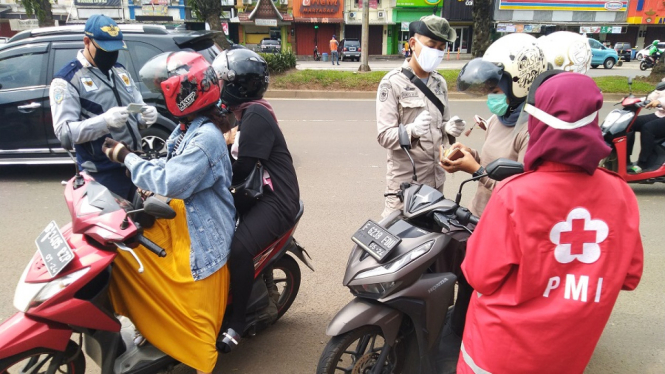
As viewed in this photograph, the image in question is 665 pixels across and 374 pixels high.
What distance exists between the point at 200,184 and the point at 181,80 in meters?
0.48

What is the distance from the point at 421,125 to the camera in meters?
2.89

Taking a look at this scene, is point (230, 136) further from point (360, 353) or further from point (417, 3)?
point (417, 3)

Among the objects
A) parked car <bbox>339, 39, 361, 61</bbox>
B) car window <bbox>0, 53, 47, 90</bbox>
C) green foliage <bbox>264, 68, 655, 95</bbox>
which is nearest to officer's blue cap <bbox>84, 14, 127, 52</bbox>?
car window <bbox>0, 53, 47, 90</bbox>

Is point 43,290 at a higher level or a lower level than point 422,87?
lower

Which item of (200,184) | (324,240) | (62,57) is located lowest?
(324,240)

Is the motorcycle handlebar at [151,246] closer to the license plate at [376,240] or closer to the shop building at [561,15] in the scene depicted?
the license plate at [376,240]

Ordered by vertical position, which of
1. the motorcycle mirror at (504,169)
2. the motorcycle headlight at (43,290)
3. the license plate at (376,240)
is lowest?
the motorcycle headlight at (43,290)

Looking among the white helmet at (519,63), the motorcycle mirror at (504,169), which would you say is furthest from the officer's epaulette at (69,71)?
the motorcycle mirror at (504,169)

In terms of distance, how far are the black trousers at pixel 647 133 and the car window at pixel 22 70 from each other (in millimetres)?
7255

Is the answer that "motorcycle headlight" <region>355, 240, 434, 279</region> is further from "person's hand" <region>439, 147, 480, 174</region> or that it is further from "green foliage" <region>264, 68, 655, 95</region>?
"green foliage" <region>264, 68, 655, 95</region>

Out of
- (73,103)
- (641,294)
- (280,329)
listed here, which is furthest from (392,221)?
(641,294)

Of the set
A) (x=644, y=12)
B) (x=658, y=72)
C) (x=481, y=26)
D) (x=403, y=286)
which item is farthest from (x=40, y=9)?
(x=644, y=12)

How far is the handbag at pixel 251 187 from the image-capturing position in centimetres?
252

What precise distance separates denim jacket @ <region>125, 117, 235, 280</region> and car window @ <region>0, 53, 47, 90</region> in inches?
178
